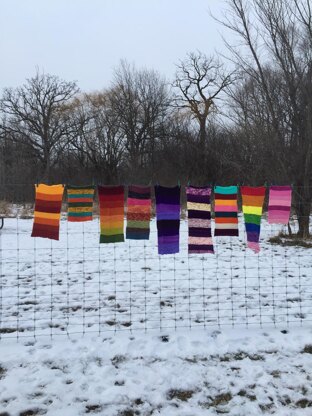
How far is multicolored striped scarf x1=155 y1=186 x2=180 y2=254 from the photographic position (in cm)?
498

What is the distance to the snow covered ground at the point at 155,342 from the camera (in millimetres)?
3529

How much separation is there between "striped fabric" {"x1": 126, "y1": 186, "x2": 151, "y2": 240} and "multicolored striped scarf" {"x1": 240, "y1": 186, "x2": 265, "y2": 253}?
1.20 meters

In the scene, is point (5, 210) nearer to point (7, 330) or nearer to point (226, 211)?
point (7, 330)

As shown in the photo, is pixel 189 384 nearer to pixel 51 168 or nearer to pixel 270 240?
pixel 270 240

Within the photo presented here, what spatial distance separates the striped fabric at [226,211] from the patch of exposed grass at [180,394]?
2112 millimetres

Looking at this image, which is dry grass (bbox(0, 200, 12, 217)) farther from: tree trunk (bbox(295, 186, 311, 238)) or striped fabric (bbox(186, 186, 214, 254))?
striped fabric (bbox(186, 186, 214, 254))

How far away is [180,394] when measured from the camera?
11.9 feet

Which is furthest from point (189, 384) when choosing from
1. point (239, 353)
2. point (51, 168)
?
point (51, 168)

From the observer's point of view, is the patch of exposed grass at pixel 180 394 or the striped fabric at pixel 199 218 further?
the striped fabric at pixel 199 218

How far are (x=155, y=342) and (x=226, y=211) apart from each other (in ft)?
5.92

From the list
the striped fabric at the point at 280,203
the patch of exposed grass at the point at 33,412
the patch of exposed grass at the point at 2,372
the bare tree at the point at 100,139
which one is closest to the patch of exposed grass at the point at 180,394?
the patch of exposed grass at the point at 33,412

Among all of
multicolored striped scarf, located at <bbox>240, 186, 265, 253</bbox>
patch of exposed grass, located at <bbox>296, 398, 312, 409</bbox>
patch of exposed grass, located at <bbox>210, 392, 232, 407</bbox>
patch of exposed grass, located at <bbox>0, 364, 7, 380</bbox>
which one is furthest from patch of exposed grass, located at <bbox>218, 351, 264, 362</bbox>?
patch of exposed grass, located at <bbox>0, 364, 7, 380</bbox>

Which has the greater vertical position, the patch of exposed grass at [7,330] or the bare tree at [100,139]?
the bare tree at [100,139]

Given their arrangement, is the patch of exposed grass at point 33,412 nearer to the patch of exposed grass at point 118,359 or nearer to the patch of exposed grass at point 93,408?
the patch of exposed grass at point 93,408
